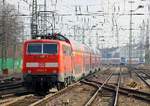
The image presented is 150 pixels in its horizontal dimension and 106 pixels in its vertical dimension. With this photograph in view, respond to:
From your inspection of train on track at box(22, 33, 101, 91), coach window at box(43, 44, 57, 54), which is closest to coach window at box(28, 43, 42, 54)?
train on track at box(22, 33, 101, 91)

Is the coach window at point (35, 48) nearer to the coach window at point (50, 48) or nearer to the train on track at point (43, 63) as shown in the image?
the train on track at point (43, 63)

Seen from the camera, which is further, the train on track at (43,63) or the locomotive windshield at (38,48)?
the locomotive windshield at (38,48)

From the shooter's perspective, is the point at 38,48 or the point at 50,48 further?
the point at 50,48

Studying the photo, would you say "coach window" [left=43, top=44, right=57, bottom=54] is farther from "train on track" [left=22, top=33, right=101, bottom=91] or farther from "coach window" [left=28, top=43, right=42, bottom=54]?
"coach window" [left=28, top=43, right=42, bottom=54]

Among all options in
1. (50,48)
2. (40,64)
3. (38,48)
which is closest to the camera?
(40,64)

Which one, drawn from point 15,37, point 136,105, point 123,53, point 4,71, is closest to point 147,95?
point 136,105

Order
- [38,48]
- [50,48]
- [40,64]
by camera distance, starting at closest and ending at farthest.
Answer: [40,64] → [38,48] → [50,48]

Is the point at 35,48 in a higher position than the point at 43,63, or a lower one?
higher

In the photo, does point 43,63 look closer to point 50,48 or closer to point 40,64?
point 40,64

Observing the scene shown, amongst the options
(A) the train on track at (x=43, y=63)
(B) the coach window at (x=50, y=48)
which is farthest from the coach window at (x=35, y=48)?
(B) the coach window at (x=50, y=48)

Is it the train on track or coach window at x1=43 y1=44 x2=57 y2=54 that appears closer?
the train on track

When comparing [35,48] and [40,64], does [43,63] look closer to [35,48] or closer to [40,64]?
[40,64]

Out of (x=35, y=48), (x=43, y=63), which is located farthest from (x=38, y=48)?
(x=43, y=63)

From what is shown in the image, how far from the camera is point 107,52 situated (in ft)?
549
